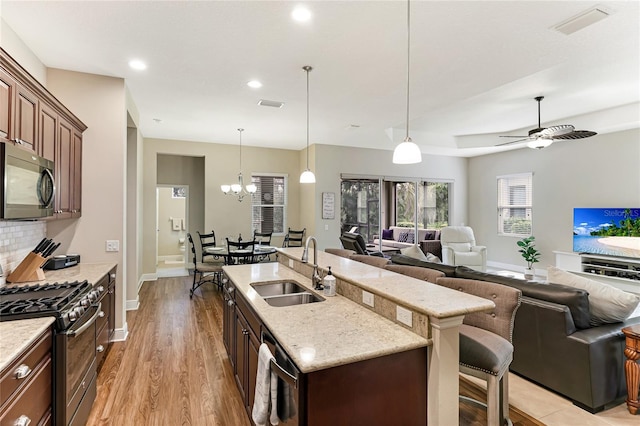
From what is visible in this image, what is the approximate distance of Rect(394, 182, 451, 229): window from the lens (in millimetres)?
8406

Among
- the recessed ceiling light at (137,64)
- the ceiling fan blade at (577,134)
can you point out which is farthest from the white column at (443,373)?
the ceiling fan blade at (577,134)

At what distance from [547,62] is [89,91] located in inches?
195

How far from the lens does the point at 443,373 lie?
1.53m

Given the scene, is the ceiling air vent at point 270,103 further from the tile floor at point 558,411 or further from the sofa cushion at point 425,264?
the tile floor at point 558,411

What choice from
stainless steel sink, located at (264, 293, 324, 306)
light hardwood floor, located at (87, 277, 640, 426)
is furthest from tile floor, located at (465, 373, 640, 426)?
stainless steel sink, located at (264, 293, 324, 306)

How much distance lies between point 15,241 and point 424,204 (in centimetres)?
793

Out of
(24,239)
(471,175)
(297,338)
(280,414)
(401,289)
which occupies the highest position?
(471,175)

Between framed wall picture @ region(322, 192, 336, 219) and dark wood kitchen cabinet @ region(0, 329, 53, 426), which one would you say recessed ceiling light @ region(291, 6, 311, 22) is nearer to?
dark wood kitchen cabinet @ region(0, 329, 53, 426)

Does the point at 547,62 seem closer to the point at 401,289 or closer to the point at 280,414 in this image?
the point at 401,289

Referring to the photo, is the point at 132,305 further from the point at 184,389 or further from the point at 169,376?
the point at 184,389

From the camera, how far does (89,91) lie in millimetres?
3582

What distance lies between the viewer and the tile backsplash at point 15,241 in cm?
258

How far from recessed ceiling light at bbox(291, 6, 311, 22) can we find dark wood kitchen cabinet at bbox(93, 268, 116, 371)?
2.71 m

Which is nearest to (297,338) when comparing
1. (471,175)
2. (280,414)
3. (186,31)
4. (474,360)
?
(280,414)
